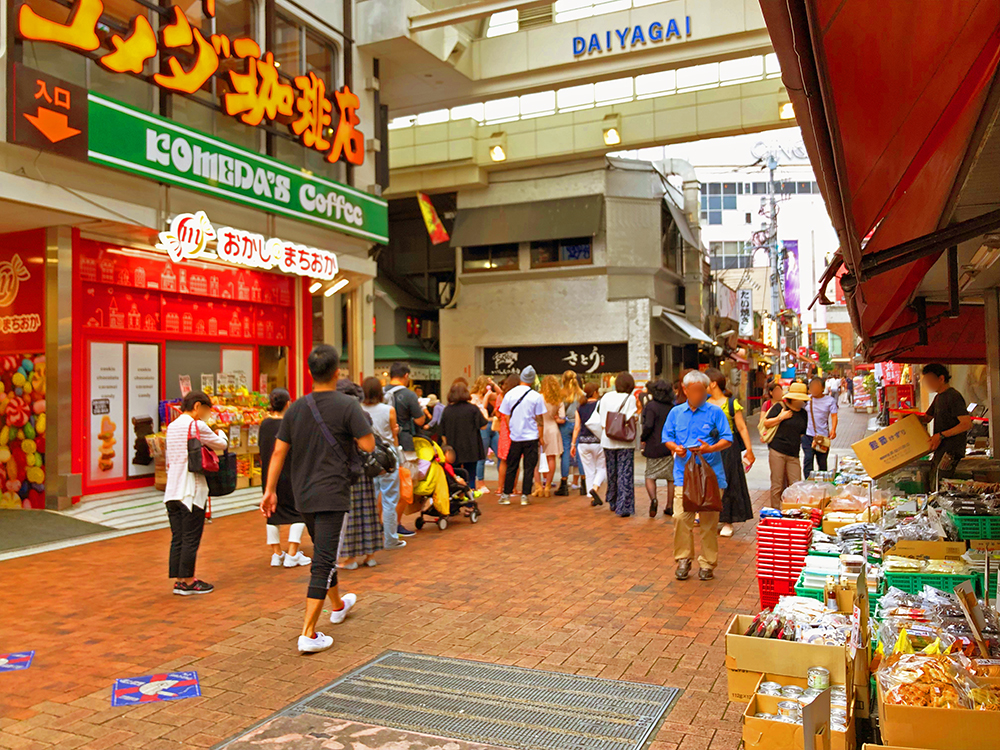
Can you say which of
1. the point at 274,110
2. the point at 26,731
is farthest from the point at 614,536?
the point at 274,110

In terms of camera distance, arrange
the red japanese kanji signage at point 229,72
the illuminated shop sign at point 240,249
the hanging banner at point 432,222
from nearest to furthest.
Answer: the red japanese kanji signage at point 229,72
the illuminated shop sign at point 240,249
the hanging banner at point 432,222

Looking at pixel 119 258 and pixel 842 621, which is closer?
pixel 842 621

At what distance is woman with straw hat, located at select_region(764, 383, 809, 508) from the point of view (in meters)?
9.20

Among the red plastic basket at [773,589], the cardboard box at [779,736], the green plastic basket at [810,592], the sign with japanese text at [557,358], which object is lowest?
the red plastic basket at [773,589]

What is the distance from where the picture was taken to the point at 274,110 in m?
13.1

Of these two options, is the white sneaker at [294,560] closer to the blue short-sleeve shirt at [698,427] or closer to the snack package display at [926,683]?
the blue short-sleeve shirt at [698,427]

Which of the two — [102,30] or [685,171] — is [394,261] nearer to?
[685,171]

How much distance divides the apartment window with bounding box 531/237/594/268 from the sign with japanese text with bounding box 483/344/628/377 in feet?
7.68

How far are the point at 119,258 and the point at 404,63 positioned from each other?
26.7 ft

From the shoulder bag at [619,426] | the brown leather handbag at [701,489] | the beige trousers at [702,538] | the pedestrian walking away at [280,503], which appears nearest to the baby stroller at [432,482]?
the pedestrian walking away at [280,503]

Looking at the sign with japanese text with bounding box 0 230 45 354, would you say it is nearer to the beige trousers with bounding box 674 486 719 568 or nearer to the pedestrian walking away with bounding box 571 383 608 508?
the pedestrian walking away with bounding box 571 383 608 508

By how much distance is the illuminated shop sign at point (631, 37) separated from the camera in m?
15.9

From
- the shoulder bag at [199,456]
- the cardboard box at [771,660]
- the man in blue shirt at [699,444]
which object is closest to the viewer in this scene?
the cardboard box at [771,660]

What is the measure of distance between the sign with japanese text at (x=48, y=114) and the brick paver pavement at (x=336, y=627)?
15.7ft
